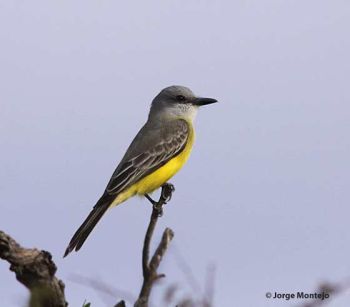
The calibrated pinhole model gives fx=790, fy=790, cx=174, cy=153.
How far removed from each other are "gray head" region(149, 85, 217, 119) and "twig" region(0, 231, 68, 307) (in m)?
7.83

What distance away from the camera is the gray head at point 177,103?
1174cm

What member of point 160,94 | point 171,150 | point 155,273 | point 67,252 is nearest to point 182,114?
point 160,94

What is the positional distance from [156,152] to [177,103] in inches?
62.1

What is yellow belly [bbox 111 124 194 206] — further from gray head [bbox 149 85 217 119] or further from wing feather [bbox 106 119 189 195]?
gray head [bbox 149 85 217 119]

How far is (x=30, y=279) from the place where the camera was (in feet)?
12.7

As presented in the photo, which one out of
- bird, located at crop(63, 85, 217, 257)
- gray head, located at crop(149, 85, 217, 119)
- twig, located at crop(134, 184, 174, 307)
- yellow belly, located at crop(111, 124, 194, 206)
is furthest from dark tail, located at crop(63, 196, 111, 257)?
twig, located at crop(134, 184, 174, 307)

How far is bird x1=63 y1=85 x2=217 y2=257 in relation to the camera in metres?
9.62

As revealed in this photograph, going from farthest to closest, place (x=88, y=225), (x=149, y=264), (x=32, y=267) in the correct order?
(x=88, y=225), (x=32, y=267), (x=149, y=264)

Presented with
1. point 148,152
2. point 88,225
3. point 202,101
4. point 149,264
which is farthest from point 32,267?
point 202,101

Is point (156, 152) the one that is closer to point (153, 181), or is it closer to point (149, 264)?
point (153, 181)

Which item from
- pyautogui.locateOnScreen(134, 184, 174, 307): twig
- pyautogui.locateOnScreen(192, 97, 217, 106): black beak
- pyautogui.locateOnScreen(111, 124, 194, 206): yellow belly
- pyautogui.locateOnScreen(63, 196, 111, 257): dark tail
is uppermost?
pyautogui.locateOnScreen(192, 97, 217, 106): black beak

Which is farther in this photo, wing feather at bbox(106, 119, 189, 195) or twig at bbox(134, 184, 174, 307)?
wing feather at bbox(106, 119, 189, 195)

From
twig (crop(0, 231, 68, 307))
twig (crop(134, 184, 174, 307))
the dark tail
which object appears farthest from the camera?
the dark tail

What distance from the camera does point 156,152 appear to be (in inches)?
412
